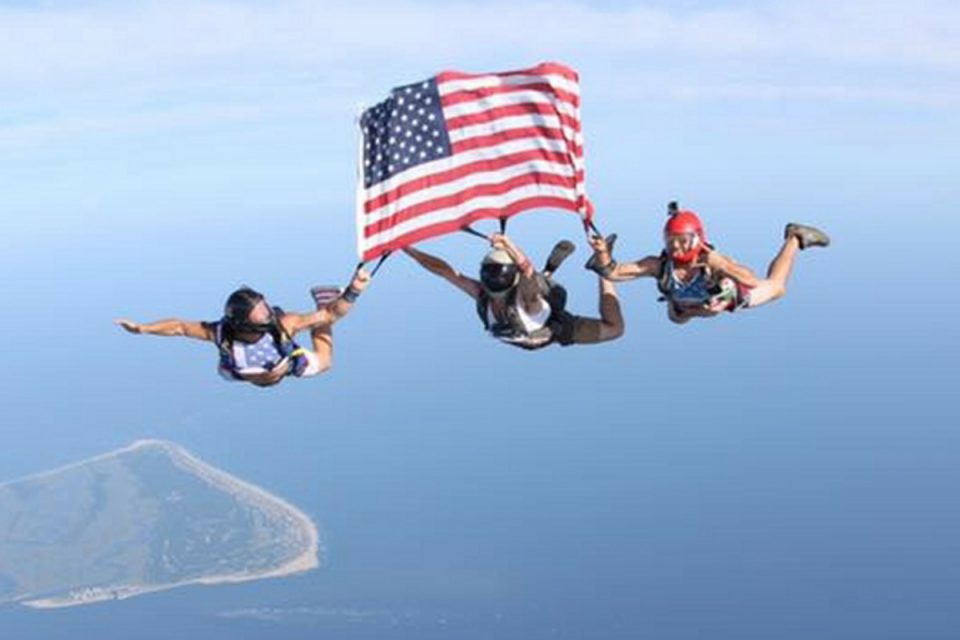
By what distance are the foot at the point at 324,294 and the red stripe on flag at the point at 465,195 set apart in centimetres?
171

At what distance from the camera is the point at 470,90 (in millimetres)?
13672

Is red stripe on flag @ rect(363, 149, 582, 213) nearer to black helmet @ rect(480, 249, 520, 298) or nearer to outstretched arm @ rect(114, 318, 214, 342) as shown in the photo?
black helmet @ rect(480, 249, 520, 298)

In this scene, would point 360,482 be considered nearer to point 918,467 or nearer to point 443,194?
point 918,467

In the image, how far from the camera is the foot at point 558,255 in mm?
15289

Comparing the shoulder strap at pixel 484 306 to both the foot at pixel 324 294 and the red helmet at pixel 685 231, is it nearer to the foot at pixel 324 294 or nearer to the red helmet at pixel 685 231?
the foot at pixel 324 294

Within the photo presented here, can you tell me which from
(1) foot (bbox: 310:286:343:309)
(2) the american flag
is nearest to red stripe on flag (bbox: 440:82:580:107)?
(2) the american flag

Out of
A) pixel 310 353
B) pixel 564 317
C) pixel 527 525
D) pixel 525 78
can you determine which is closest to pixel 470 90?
pixel 525 78

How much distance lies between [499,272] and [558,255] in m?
1.73

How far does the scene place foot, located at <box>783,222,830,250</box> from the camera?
15125 mm

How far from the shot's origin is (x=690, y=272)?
1366 centimetres

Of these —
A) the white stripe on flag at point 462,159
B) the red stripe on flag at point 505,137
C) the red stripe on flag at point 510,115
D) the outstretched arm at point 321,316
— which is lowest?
the outstretched arm at point 321,316

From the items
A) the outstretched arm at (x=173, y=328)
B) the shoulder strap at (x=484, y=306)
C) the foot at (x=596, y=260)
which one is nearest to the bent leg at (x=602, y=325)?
Result: the shoulder strap at (x=484, y=306)

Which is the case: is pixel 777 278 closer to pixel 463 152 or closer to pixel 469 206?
pixel 469 206

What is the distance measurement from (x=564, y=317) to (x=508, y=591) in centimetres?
12257
